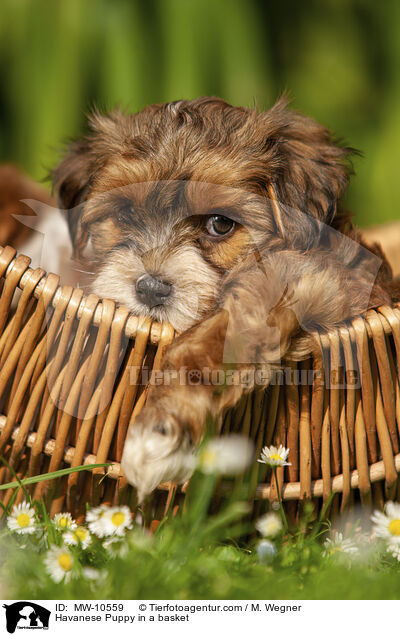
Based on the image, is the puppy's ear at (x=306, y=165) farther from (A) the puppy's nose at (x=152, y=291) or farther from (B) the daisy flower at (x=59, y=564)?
(B) the daisy flower at (x=59, y=564)

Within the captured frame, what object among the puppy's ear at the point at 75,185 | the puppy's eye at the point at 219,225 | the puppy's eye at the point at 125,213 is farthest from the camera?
the puppy's ear at the point at 75,185

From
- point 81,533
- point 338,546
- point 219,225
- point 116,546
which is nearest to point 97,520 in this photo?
point 81,533

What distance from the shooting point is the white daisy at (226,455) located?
139 centimetres

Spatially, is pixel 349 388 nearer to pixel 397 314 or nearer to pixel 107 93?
pixel 397 314

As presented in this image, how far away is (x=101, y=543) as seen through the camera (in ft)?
5.02

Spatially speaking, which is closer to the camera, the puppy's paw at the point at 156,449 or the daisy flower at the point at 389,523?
the puppy's paw at the point at 156,449

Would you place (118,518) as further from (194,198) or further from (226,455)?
(194,198)

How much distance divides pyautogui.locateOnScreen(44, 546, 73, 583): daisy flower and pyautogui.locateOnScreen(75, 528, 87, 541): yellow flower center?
5.0 inches

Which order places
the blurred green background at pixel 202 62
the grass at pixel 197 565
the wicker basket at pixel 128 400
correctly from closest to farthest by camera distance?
the grass at pixel 197 565
the wicker basket at pixel 128 400
the blurred green background at pixel 202 62

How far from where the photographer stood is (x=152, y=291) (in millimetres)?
1894

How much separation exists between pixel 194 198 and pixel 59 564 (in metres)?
1.17

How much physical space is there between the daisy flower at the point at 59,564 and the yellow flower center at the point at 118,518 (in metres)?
0.18

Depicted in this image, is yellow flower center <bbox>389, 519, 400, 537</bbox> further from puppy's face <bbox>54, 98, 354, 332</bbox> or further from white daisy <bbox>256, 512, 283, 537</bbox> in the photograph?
puppy's face <bbox>54, 98, 354, 332</bbox>

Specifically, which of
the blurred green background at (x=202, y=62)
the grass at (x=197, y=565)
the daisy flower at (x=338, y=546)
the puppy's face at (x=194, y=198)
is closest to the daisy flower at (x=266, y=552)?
the grass at (x=197, y=565)
